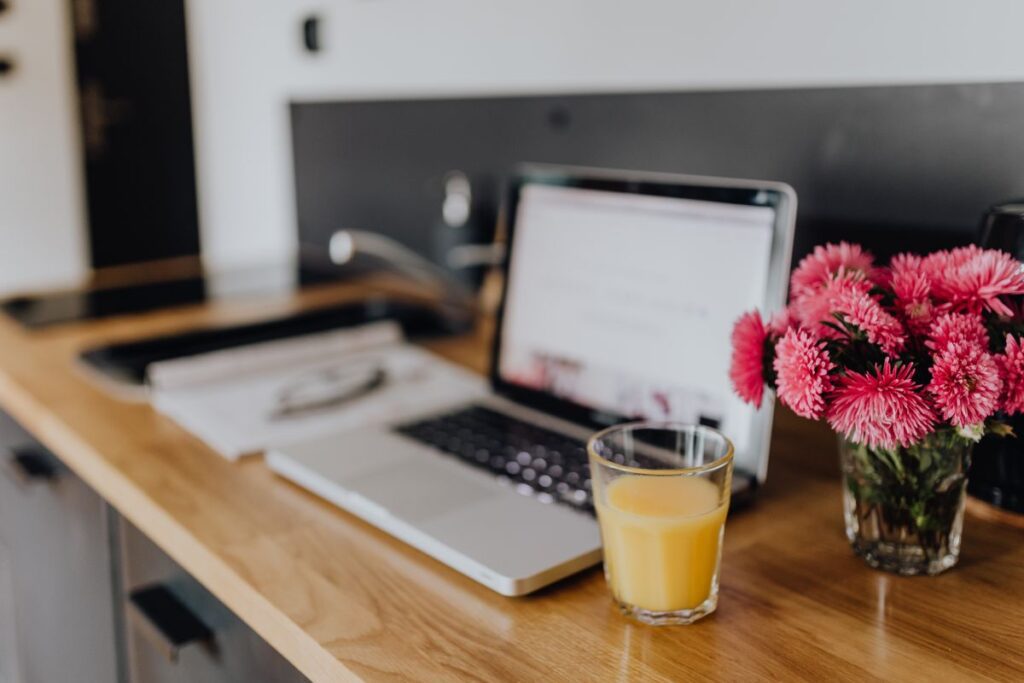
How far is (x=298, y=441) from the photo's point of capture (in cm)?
88

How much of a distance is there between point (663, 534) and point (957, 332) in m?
0.22

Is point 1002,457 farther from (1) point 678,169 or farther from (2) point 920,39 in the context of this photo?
(1) point 678,169

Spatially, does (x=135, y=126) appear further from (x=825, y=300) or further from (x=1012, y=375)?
(x=1012, y=375)

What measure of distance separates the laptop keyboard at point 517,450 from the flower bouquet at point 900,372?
179 millimetres

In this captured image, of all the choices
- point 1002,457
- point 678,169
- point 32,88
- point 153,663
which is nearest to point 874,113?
point 678,169

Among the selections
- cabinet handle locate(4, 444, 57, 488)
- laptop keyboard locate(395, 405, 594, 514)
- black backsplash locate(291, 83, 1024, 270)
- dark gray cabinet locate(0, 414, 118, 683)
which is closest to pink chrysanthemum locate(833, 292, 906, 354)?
laptop keyboard locate(395, 405, 594, 514)

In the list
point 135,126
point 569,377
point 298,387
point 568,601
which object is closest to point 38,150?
point 135,126

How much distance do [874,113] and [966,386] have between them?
18.7 inches

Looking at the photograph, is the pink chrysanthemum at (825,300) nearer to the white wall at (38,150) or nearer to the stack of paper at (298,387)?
the stack of paper at (298,387)

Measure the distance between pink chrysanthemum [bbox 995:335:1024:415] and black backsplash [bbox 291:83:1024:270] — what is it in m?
→ 0.34

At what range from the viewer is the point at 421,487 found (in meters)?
0.77

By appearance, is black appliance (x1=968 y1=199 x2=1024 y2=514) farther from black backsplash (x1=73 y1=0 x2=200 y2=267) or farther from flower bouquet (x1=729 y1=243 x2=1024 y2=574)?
black backsplash (x1=73 y1=0 x2=200 y2=267)

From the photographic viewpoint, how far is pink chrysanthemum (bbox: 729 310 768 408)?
66 centimetres

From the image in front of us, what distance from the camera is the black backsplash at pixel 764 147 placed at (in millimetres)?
890
